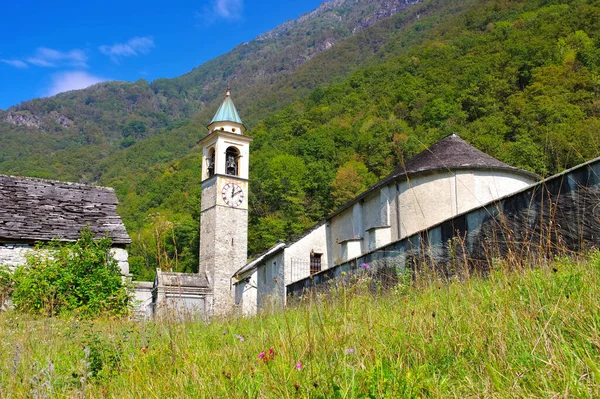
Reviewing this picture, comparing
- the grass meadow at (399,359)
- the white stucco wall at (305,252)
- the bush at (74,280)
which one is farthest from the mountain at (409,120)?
the grass meadow at (399,359)

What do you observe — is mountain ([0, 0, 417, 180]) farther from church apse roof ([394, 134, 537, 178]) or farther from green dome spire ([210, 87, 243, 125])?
church apse roof ([394, 134, 537, 178])

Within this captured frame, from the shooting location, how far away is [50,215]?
588 inches

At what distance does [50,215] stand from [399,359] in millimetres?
14599

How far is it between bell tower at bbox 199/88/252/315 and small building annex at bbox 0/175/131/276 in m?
15.3

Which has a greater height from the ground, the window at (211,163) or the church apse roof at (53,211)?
the window at (211,163)

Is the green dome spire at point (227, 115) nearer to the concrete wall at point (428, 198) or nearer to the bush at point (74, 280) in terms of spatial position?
the concrete wall at point (428, 198)

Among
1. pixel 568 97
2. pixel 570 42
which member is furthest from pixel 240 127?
pixel 570 42

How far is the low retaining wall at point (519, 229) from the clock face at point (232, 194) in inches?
929

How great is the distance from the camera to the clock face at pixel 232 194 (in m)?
33.1

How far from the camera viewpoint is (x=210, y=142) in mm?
34750

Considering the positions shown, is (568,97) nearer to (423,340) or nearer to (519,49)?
(519,49)

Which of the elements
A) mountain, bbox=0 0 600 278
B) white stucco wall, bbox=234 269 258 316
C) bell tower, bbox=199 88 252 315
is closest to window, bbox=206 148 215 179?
bell tower, bbox=199 88 252 315

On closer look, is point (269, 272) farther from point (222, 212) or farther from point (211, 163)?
point (211, 163)

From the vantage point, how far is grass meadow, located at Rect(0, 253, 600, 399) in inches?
93.4
